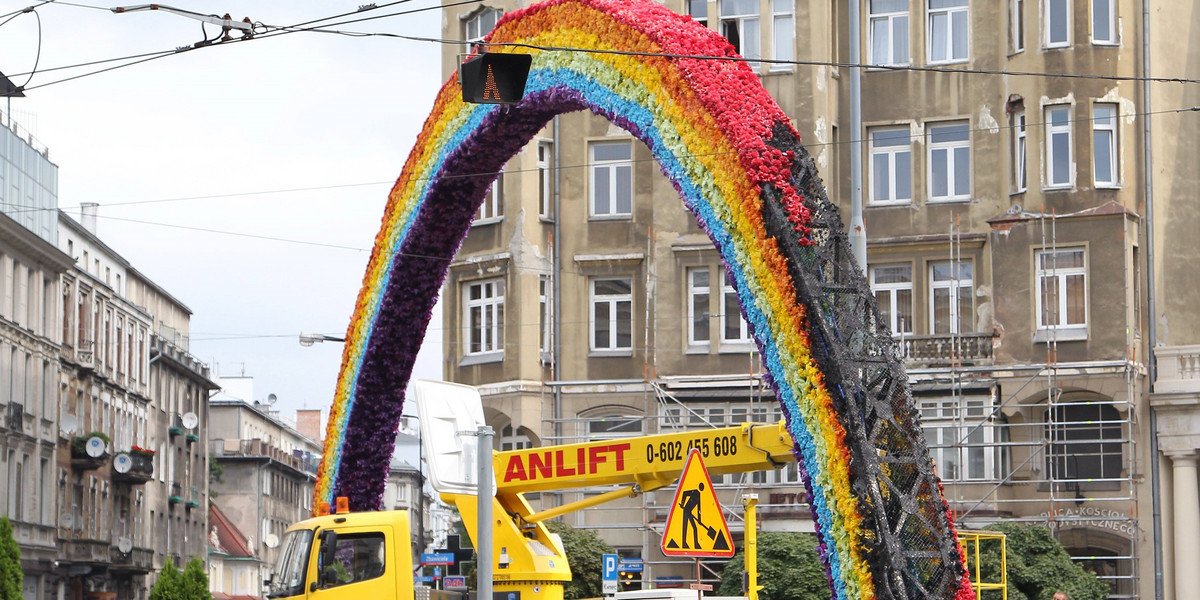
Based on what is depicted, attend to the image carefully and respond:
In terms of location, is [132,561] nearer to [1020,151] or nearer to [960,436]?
[960,436]

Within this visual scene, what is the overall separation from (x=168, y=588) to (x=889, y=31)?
36.2 m

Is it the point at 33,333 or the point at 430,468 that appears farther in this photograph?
the point at 33,333

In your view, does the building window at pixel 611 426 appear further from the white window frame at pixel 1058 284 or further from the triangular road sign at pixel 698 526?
the triangular road sign at pixel 698 526

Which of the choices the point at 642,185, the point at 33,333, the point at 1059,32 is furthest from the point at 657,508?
the point at 33,333

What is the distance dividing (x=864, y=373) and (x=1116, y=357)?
20802mm

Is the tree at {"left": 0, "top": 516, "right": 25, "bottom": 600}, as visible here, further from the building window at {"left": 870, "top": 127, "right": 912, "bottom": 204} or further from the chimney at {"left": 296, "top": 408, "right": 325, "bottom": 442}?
the chimney at {"left": 296, "top": 408, "right": 325, "bottom": 442}

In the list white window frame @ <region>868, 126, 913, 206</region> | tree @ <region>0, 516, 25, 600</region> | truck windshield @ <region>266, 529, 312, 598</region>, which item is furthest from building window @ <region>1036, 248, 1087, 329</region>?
tree @ <region>0, 516, 25, 600</region>

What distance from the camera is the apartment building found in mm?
38312

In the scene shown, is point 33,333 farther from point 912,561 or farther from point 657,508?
point 912,561

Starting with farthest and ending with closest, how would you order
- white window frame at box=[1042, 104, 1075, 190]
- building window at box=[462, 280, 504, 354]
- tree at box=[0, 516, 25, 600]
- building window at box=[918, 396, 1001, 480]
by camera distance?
tree at box=[0, 516, 25, 600]
building window at box=[462, 280, 504, 354]
white window frame at box=[1042, 104, 1075, 190]
building window at box=[918, 396, 1001, 480]

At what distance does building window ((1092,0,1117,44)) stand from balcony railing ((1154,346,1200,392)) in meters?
6.75

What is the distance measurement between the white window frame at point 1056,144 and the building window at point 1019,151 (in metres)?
0.56

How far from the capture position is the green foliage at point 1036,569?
30.4 meters

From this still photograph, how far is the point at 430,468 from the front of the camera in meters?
20.3
